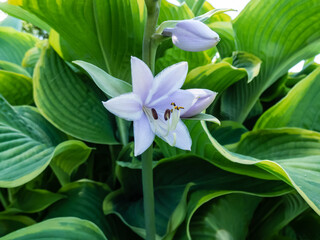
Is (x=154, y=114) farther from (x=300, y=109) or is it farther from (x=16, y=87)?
(x=16, y=87)

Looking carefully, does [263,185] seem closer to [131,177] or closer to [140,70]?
[131,177]

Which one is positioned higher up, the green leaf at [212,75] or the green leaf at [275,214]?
the green leaf at [212,75]

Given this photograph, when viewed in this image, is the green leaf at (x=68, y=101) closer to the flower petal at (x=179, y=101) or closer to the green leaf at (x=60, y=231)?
the green leaf at (x=60, y=231)

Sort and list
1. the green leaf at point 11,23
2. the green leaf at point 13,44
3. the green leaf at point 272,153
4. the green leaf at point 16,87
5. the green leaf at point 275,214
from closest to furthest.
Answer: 1. the green leaf at point 272,153
2. the green leaf at point 275,214
3. the green leaf at point 16,87
4. the green leaf at point 13,44
5. the green leaf at point 11,23

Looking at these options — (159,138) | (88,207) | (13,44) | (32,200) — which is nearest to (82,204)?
(88,207)

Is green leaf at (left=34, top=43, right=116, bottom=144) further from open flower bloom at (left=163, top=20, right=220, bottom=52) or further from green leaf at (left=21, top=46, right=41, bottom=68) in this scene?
open flower bloom at (left=163, top=20, right=220, bottom=52)

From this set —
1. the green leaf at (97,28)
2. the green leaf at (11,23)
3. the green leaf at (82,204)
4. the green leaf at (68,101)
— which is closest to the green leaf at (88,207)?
the green leaf at (82,204)
